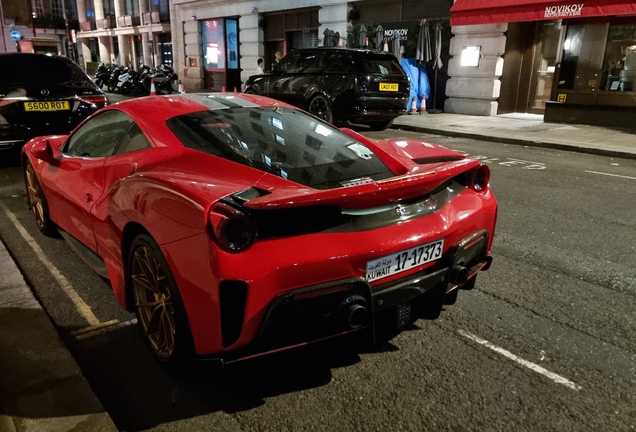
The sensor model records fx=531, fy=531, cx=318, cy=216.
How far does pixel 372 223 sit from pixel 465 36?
A: 1534 centimetres

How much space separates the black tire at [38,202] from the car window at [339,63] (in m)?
8.02

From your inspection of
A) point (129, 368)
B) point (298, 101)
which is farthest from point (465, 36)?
point (129, 368)

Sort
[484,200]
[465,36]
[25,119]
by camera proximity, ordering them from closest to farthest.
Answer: [484,200]
[25,119]
[465,36]

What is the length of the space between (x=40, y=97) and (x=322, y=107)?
6.27 m

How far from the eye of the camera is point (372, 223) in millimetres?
2512

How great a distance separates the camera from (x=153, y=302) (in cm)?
279

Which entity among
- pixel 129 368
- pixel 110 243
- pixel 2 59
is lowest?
pixel 129 368

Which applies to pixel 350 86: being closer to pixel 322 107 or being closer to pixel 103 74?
Answer: pixel 322 107

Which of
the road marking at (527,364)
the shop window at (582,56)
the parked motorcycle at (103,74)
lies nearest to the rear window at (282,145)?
the road marking at (527,364)

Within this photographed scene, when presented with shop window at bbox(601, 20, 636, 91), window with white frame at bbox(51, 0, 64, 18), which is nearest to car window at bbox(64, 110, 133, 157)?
shop window at bbox(601, 20, 636, 91)

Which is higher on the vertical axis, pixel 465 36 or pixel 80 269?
pixel 465 36

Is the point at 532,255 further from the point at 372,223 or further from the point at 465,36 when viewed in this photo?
the point at 465,36

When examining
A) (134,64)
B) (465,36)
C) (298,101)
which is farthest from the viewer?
(134,64)

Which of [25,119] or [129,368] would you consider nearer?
[129,368]
